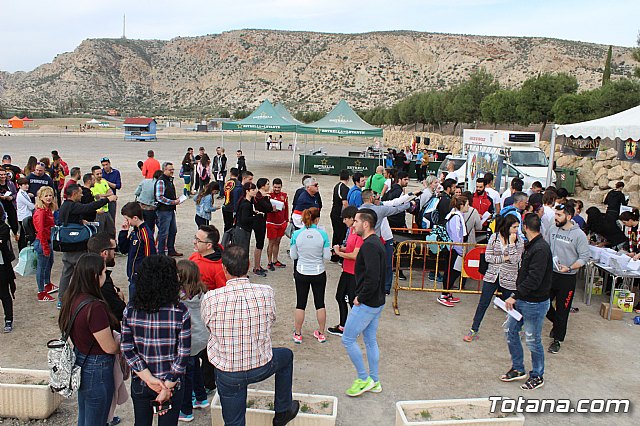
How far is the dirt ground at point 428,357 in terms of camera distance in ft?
16.1

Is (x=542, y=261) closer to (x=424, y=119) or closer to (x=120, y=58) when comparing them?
(x=424, y=119)

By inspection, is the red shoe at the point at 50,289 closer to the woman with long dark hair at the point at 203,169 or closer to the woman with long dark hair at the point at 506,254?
the woman with long dark hair at the point at 506,254

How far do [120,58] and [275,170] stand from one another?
427 ft

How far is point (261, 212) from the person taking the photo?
28.0 ft

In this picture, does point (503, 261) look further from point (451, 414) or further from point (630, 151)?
point (630, 151)

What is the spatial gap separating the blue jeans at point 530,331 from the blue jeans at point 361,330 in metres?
1.47

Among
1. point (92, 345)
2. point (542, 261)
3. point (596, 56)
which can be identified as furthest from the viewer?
point (596, 56)

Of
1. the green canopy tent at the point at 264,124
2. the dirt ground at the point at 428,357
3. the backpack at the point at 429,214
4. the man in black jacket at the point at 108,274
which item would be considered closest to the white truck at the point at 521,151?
the green canopy tent at the point at 264,124

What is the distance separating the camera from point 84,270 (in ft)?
10.7

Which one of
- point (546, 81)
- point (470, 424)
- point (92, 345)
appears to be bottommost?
point (470, 424)

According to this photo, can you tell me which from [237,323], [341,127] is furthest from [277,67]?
[237,323]

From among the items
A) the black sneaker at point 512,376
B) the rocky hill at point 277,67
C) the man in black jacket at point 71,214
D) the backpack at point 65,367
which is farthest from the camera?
the rocky hill at point 277,67

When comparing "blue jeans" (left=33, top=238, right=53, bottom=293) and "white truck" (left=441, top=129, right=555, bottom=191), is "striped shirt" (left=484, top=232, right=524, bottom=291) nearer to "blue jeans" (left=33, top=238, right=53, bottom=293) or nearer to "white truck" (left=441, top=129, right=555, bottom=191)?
"blue jeans" (left=33, top=238, right=53, bottom=293)

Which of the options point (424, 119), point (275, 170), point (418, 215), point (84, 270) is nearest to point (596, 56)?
point (424, 119)
